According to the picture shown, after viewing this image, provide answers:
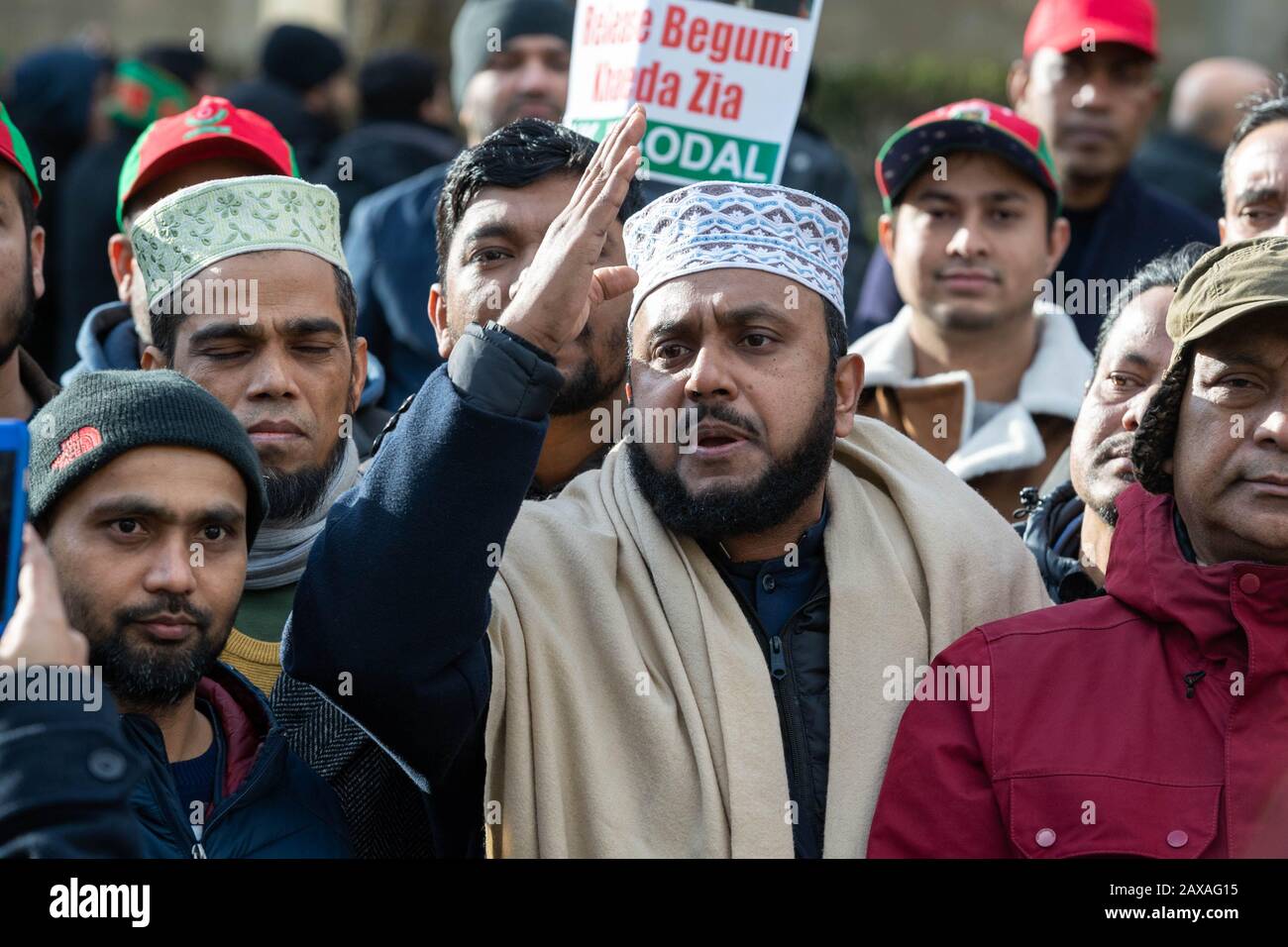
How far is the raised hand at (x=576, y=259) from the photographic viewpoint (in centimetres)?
332

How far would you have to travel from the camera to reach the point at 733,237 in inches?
159

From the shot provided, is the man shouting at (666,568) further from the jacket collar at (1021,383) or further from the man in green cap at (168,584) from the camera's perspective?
the jacket collar at (1021,383)

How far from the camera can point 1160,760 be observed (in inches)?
133

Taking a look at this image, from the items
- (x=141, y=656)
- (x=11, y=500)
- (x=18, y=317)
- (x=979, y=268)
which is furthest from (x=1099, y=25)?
(x=11, y=500)

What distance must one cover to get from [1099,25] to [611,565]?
134 inches

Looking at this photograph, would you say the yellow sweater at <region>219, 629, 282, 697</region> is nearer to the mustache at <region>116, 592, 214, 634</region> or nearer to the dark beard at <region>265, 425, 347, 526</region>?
the dark beard at <region>265, 425, 347, 526</region>

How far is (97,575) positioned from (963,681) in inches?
57.7

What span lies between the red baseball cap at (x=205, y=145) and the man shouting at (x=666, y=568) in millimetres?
1381

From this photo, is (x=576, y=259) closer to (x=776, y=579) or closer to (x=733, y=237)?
(x=733, y=237)

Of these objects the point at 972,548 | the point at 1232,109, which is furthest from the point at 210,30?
the point at 972,548

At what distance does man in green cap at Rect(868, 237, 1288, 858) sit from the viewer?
332 cm

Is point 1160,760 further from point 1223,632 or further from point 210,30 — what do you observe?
point 210,30

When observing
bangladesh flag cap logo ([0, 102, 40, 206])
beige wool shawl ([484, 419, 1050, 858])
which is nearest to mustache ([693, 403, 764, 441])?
beige wool shawl ([484, 419, 1050, 858])

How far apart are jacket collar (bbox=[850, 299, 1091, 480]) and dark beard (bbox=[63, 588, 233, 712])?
212 centimetres
